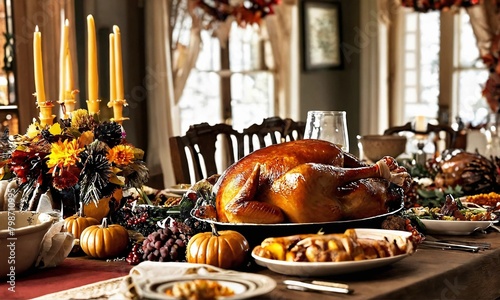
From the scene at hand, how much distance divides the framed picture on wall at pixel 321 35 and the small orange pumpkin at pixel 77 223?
495cm

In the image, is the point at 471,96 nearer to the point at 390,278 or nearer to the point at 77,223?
the point at 77,223

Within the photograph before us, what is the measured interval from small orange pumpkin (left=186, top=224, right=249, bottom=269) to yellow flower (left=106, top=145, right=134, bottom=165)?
0.35 m

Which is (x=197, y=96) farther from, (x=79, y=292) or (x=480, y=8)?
(x=79, y=292)

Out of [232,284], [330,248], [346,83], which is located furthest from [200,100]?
[232,284]

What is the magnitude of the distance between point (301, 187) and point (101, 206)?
0.53 meters

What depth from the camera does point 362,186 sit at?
167 centimetres

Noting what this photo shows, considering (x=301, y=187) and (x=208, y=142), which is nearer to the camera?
(x=301, y=187)

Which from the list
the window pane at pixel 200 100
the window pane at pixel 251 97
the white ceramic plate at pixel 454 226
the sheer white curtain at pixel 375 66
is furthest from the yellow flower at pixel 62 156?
the sheer white curtain at pixel 375 66

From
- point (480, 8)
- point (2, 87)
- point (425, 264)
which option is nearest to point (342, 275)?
point (425, 264)

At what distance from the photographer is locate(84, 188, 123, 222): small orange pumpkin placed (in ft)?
6.14

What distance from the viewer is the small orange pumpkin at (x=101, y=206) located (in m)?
1.87

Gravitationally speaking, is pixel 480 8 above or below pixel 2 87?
above

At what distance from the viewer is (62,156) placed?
1755 mm

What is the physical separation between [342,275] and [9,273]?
24.2 inches
